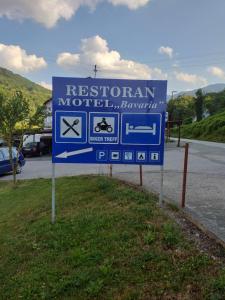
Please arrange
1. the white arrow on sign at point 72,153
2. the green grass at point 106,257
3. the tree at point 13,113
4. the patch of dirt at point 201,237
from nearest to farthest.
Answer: the green grass at point 106,257
the patch of dirt at point 201,237
the white arrow on sign at point 72,153
the tree at point 13,113

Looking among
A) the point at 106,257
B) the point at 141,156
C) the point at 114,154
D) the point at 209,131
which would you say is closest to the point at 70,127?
the point at 114,154

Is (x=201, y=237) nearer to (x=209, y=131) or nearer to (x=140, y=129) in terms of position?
(x=140, y=129)

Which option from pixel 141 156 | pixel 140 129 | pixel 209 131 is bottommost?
pixel 209 131

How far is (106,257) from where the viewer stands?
176 inches

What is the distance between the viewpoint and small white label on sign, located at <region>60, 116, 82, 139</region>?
6.09 meters

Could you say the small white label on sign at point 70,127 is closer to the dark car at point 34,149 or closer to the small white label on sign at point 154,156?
the small white label on sign at point 154,156

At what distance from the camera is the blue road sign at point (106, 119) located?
607cm

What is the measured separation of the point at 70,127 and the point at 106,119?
0.61 meters

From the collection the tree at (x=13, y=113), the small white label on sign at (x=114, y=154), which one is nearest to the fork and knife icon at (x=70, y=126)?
the small white label on sign at (x=114, y=154)

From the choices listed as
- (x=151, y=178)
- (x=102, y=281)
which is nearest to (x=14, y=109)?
(x=151, y=178)

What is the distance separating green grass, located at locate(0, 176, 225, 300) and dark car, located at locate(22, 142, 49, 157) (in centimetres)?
2827

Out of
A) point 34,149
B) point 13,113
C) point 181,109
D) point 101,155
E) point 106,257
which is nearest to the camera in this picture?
point 106,257

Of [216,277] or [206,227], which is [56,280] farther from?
[206,227]

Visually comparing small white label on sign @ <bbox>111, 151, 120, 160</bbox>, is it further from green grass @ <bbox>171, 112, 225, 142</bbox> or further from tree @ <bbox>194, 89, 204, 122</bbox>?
tree @ <bbox>194, 89, 204, 122</bbox>
